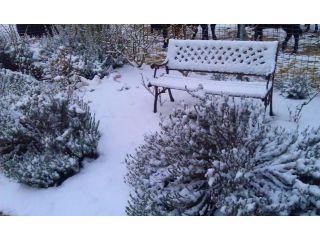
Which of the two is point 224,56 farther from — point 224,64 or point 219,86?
point 219,86

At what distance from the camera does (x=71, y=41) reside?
6477mm

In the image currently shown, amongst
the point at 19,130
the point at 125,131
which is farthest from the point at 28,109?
the point at 125,131

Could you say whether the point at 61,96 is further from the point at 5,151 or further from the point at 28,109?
the point at 5,151

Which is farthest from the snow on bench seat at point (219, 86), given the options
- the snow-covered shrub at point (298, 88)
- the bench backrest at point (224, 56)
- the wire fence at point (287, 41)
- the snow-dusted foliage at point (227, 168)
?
the wire fence at point (287, 41)

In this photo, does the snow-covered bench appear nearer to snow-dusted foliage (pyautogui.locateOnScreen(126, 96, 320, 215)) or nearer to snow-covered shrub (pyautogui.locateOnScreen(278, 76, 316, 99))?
snow-covered shrub (pyautogui.locateOnScreen(278, 76, 316, 99))

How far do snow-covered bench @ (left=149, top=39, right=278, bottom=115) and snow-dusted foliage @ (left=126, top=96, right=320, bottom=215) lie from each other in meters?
1.05

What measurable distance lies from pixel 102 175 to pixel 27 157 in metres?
0.80

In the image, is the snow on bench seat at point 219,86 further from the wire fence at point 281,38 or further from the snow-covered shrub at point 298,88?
the wire fence at point 281,38

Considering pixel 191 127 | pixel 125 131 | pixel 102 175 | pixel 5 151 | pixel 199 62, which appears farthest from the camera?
pixel 199 62

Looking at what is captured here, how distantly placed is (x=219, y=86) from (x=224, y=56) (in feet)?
2.01

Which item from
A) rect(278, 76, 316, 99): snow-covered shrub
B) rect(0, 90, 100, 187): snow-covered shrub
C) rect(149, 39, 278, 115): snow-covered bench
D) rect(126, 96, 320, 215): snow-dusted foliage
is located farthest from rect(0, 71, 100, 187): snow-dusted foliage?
rect(278, 76, 316, 99): snow-covered shrub

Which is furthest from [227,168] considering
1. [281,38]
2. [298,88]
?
[281,38]

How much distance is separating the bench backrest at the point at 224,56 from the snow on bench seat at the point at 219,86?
0.24 metres

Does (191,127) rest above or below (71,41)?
below
